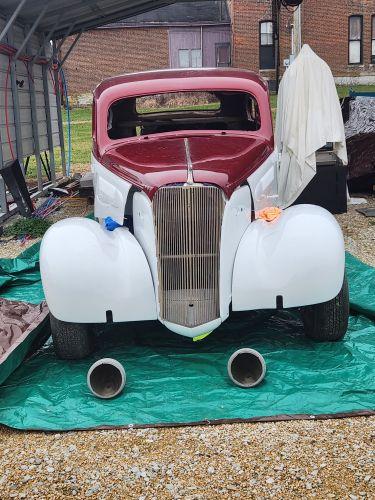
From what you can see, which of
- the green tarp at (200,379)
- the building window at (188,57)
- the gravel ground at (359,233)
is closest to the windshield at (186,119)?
the green tarp at (200,379)

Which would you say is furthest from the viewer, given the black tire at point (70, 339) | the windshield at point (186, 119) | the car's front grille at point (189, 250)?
the windshield at point (186, 119)

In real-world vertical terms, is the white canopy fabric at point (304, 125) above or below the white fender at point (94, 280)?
above

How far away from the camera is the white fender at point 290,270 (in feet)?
13.5

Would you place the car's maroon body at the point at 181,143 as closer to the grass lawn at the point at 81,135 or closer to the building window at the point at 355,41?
the grass lawn at the point at 81,135

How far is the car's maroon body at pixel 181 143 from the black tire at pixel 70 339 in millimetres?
1022

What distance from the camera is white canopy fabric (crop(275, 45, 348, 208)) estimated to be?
7.07 meters

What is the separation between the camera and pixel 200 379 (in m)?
4.06

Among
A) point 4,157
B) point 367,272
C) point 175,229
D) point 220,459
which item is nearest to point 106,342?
point 175,229

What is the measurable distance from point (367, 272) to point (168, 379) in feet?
8.63

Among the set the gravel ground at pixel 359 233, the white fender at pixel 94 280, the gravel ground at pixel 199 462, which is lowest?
the gravel ground at pixel 199 462

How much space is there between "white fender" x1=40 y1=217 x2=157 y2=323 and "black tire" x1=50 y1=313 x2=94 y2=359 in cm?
15

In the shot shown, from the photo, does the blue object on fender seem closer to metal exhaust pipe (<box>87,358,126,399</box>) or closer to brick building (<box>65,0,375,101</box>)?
metal exhaust pipe (<box>87,358,126,399</box>)

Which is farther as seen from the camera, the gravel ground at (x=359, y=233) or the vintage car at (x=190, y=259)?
the gravel ground at (x=359, y=233)

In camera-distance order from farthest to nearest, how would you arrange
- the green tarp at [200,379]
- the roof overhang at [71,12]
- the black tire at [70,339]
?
1. the roof overhang at [71,12]
2. the black tire at [70,339]
3. the green tarp at [200,379]
